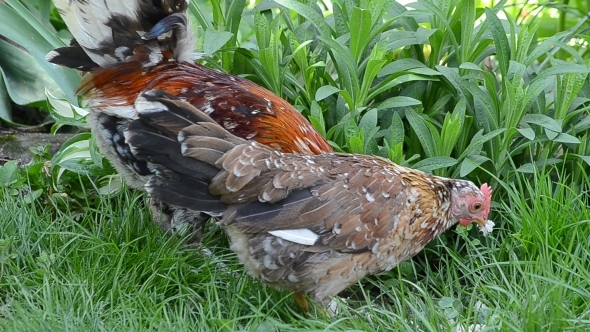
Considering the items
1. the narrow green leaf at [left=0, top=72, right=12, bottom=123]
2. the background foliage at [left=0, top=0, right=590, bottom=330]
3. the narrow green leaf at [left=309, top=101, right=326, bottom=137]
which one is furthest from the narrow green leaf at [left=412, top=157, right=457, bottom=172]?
the narrow green leaf at [left=0, top=72, right=12, bottom=123]

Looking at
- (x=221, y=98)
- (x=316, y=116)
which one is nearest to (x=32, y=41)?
(x=221, y=98)

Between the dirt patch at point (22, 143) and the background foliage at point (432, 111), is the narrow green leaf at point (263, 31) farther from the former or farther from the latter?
the dirt patch at point (22, 143)

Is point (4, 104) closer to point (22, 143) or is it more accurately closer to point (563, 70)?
point (22, 143)

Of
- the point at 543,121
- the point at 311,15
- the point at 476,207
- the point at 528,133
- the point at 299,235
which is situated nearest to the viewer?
the point at 299,235

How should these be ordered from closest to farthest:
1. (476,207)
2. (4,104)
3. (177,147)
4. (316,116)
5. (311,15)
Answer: (177,147) < (476,207) < (316,116) < (311,15) < (4,104)

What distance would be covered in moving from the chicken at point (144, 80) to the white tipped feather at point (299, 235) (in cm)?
62

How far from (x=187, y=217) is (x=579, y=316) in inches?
77.7

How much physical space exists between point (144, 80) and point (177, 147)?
90 cm

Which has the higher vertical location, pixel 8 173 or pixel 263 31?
pixel 263 31

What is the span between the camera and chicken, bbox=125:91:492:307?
3.28m

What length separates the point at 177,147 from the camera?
10.6 ft

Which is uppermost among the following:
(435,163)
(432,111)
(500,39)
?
(500,39)

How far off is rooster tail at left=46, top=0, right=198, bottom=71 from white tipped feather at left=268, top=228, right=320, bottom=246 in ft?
4.05

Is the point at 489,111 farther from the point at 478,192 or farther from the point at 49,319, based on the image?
the point at 49,319
